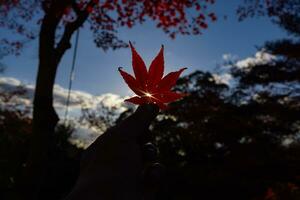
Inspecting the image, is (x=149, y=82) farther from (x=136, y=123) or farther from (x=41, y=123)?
(x=41, y=123)


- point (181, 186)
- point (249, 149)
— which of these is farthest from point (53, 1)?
point (249, 149)

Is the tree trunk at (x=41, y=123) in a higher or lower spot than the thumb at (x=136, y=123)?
higher

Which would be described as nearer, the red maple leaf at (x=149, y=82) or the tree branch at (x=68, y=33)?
the red maple leaf at (x=149, y=82)

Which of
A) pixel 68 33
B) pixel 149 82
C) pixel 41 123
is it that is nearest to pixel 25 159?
pixel 41 123

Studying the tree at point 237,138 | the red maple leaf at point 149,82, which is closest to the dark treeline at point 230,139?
the tree at point 237,138

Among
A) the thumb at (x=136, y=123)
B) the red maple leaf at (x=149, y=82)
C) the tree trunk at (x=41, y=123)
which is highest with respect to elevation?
the tree trunk at (x=41, y=123)

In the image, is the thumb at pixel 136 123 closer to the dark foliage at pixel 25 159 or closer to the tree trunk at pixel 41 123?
the dark foliage at pixel 25 159

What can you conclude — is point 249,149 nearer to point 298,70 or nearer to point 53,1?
point 298,70
